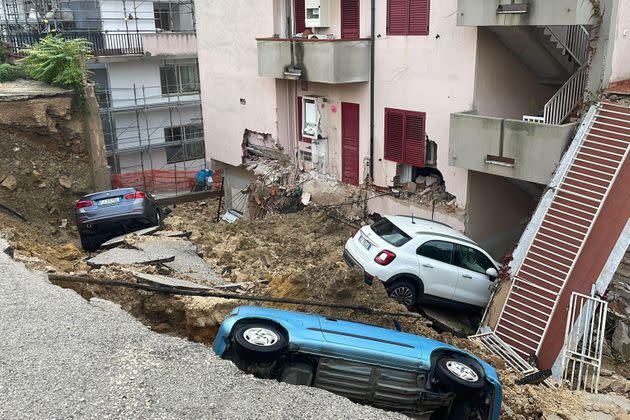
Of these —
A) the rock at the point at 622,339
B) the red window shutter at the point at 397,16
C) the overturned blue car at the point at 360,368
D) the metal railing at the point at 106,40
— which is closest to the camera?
the overturned blue car at the point at 360,368

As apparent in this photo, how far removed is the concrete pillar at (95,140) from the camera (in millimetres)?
16938

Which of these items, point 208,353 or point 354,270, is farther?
point 354,270

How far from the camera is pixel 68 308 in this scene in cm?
687

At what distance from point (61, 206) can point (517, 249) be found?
12.1m

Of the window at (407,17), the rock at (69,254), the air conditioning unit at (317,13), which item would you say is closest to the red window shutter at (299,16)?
the air conditioning unit at (317,13)

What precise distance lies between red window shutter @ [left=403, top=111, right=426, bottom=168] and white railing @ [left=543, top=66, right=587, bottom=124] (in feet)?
10.5

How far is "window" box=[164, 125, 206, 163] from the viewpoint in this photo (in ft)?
97.8

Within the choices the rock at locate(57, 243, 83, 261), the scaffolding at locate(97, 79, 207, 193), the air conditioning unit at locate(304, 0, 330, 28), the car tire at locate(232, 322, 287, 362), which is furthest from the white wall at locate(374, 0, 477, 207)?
the scaffolding at locate(97, 79, 207, 193)

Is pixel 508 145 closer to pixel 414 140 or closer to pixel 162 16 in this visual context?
pixel 414 140

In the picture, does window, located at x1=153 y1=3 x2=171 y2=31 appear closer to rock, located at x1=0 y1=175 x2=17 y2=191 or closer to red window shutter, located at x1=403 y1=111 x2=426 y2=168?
rock, located at x1=0 y1=175 x2=17 y2=191

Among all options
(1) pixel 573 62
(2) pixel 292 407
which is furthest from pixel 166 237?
(1) pixel 573 62

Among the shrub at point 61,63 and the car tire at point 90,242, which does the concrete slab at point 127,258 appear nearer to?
the car tire at point 90,242

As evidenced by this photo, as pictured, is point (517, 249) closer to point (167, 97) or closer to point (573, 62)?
point (573, 62)

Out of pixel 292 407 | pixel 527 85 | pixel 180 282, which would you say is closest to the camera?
pixel 292 407
